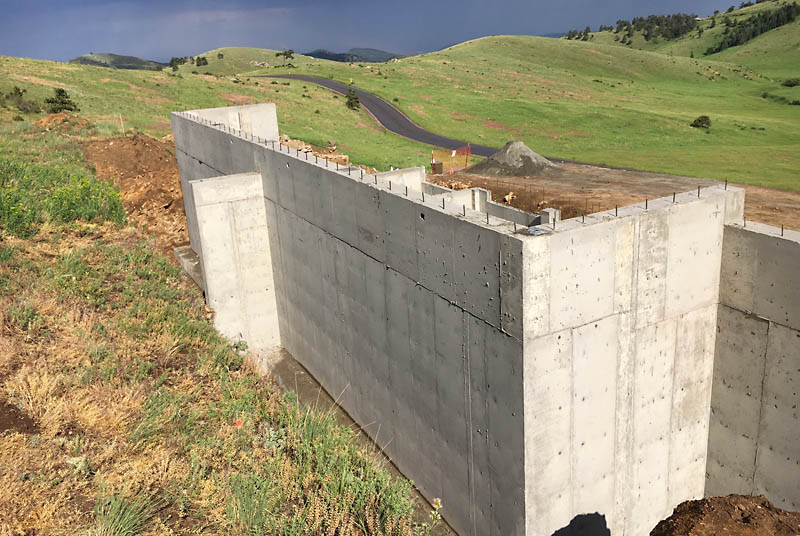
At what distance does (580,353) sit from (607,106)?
7053 cm

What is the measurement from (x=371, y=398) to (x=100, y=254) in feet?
36.3

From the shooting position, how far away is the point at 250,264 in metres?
20.9

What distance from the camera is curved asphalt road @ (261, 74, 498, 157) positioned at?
5469 centimetres

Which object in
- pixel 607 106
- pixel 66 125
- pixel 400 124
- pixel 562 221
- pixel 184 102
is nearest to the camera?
pixel 562 221

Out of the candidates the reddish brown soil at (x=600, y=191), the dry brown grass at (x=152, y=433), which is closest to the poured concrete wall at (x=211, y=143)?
the dry brown grass at (x=152, y=433)

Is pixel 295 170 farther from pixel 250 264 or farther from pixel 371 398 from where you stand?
pixel 371 398

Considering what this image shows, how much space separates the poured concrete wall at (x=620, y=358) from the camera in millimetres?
9906

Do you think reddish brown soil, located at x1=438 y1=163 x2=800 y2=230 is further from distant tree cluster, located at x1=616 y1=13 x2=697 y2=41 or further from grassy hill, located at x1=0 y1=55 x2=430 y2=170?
distant tree cluster, located at x1=616 y1=13 x2=697 y2=41

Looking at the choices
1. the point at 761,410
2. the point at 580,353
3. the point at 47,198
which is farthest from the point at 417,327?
the point at 47,198

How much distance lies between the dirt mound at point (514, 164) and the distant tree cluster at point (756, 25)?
475ft

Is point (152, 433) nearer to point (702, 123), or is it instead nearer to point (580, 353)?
point (580, 353)

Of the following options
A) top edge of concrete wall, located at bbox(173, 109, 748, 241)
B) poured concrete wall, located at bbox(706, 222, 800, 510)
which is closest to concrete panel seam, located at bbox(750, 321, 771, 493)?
poured concrete wall, located at bbox(706, 222, 800, 510)

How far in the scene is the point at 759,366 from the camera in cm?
1146

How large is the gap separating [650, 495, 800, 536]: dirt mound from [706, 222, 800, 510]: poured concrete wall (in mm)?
4042
